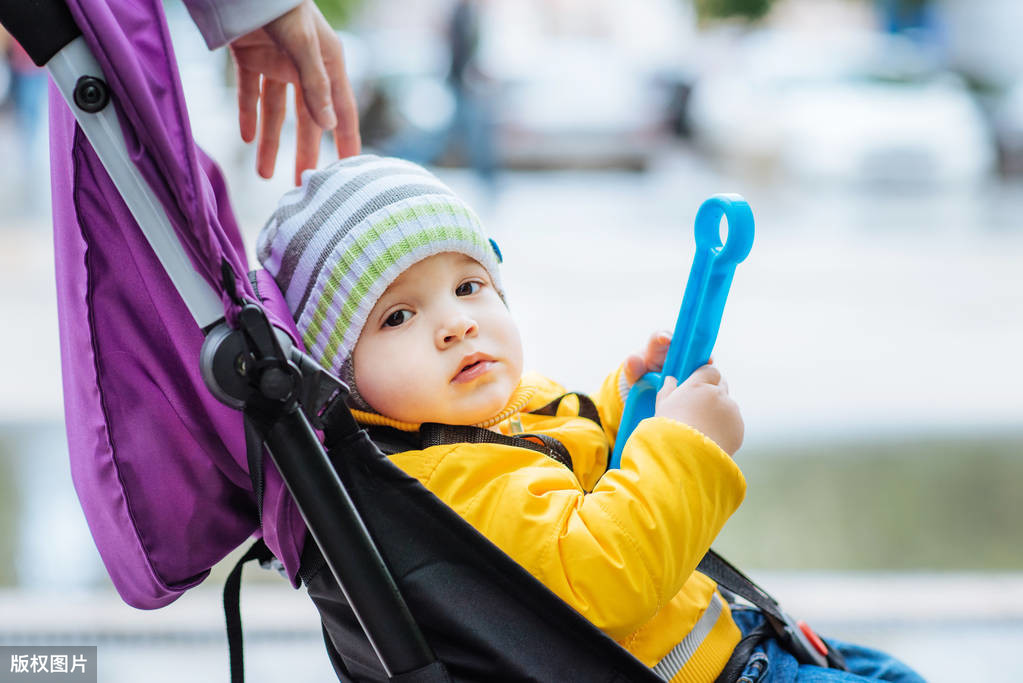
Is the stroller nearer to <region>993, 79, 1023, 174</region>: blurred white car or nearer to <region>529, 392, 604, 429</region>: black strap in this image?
<region>529, 392, 604, 429</region>: black strap

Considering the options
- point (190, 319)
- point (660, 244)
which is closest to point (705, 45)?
point (660, 244)

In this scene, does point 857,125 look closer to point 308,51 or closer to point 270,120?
point 270,120

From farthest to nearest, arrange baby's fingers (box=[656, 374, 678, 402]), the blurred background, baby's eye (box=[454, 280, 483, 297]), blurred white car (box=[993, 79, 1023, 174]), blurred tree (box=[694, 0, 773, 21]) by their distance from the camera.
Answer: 1. blurred tree (box=[694, 0, 773, 21])
2. blurred white car (box=[993, 79, 1023, 174])
3. the blurred background
4. baby's eye (box=[454, 280, 483, 297])
5. baby's fingers (box=[656, 374, 678, 402])

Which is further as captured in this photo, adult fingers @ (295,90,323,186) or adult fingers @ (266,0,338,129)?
adult fingers @ (295,90,323,186)

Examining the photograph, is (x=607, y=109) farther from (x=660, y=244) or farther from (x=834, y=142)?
(x=660, y=244)

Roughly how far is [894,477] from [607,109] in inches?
257

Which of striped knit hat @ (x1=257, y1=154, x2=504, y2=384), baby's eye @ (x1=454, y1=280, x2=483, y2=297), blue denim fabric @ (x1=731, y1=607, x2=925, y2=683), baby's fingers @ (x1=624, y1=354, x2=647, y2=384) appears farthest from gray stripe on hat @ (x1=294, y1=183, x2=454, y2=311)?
blue denim fabric @ (x1=731, y1=607, x2=925, y2=683)

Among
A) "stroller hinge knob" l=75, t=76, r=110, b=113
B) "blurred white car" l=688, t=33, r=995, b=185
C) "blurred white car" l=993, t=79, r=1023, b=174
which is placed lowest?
"blurred white car" l=993, t=79, r=1023, b=174

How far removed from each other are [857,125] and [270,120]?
7.44 m

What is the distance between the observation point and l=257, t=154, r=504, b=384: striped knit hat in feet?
3.77

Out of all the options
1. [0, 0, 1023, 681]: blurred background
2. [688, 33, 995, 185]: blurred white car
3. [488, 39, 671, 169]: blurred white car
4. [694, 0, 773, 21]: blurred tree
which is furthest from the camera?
[694, 0, 773, 21]: blurred tree

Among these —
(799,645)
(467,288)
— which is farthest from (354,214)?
(799,645)

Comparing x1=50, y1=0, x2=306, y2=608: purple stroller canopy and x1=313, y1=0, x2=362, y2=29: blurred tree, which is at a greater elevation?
x1=313, y1=0, x2=362, y2=29: blurred tree

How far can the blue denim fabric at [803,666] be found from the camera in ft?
3.77
